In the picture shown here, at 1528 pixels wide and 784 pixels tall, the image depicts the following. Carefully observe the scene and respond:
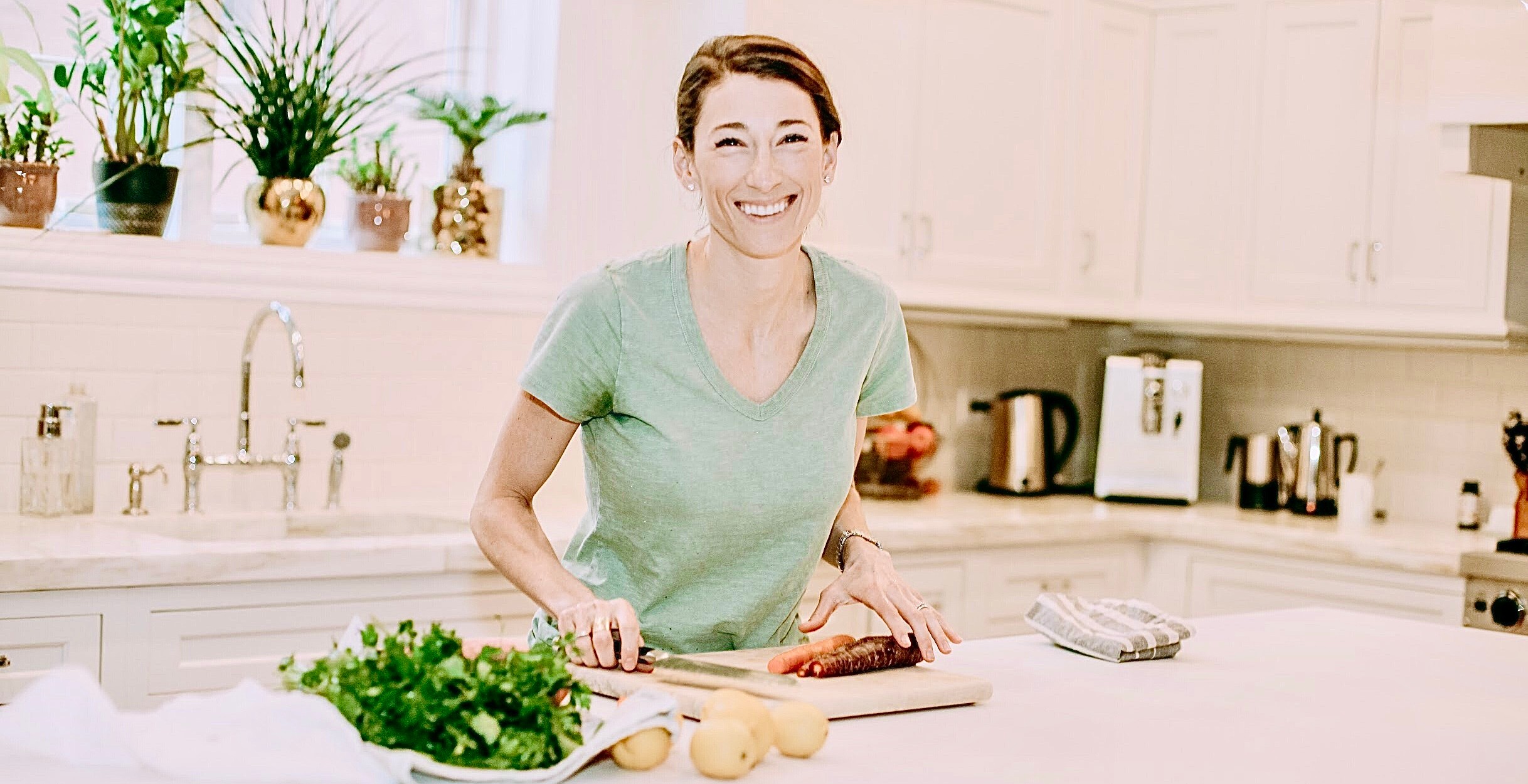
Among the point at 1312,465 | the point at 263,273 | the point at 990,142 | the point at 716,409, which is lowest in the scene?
the point at 1312,465

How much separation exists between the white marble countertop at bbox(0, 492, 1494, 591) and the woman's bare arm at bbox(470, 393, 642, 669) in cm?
93

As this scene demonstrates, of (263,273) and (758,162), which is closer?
(758,162)

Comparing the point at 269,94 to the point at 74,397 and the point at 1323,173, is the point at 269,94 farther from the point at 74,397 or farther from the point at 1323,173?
the point at 1323,173

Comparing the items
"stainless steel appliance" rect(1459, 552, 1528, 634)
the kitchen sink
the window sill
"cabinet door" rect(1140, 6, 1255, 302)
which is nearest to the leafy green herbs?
the kitchen sink

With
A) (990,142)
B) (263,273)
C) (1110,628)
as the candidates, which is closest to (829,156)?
(1110,628)

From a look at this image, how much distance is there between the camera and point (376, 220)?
11.2 ft

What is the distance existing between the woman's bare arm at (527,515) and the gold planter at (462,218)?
5.73 ft

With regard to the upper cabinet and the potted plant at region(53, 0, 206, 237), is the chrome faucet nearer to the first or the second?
the potted plant at region(53, 0, 206, 237)

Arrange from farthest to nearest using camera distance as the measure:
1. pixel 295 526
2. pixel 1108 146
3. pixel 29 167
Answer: pixel 1108 146
pixel 295 526
pixel 29 167

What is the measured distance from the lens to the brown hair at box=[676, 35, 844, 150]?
Result: 1.85 metres

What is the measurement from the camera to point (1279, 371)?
14.4ft

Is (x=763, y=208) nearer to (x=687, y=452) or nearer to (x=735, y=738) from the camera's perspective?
(x=687, y=452)

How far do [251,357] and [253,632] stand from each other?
2.44 feet

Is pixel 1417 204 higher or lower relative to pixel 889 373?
higher
